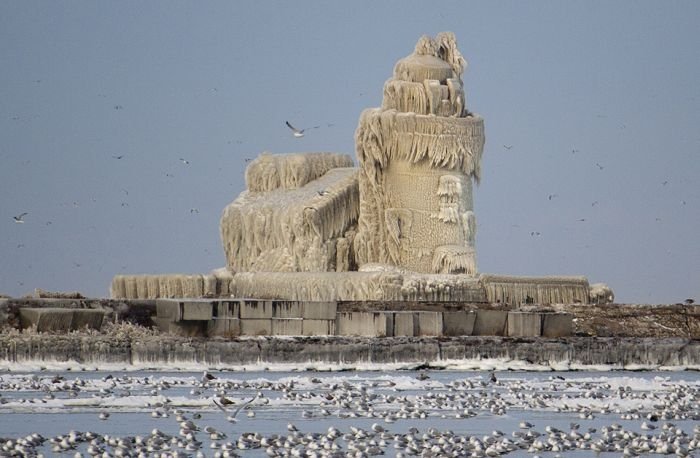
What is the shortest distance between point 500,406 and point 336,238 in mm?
18258

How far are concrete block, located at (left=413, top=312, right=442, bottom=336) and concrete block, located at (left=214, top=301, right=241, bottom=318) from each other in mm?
2742

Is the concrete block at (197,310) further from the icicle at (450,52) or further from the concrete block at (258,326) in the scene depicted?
the icicle at (450,52)

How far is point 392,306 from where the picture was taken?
2661 cm

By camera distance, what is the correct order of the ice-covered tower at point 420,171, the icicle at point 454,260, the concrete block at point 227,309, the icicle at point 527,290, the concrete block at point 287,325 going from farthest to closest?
the ice-covered tower at point 420,171 < the icicle at point 454,260 < the icicle at point 527,290 < the concrete block at point 287,325 < the concrete block at point 227,309

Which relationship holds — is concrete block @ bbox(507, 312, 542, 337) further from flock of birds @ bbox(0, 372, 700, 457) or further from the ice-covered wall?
the ice-covered wall

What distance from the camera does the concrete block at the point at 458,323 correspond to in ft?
79.9

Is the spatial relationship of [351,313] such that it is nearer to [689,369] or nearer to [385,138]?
[689,369]

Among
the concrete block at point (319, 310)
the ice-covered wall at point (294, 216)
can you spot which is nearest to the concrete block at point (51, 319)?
the concrete block at point (319, 310)

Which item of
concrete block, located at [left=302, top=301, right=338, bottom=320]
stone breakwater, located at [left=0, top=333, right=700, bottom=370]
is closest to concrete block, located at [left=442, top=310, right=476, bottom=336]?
concrete block, located at [left=302, top=301, right=338, bottom=320]

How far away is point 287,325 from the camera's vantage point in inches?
980

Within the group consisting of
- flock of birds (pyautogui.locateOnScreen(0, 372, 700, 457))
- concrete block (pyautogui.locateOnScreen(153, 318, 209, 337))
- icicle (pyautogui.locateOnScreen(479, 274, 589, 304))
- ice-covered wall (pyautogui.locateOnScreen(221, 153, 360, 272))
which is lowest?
flock of birds (pyautogui.locateOnScreen(0, 372, 700, 457))

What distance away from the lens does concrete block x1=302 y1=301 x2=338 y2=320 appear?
24781 millimetres

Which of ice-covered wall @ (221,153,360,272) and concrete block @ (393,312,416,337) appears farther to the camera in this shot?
ice-covered wall @ (221,153,360,272)

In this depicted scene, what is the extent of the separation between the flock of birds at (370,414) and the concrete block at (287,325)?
4.90 m
